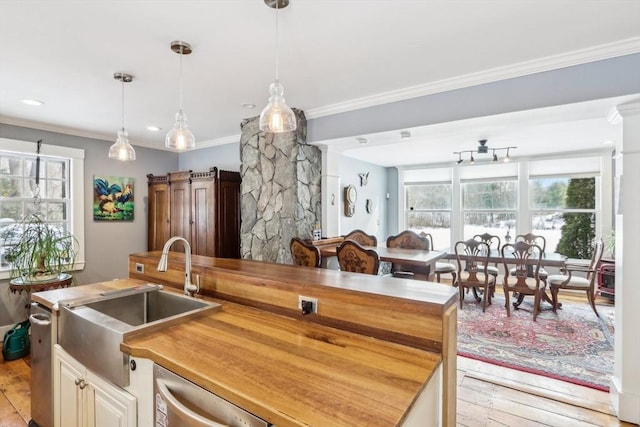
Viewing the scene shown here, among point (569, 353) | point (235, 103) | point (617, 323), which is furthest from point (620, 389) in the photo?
point (235, 103)

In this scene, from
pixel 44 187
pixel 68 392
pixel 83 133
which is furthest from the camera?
pixel 83 133

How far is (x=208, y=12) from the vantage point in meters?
1.76

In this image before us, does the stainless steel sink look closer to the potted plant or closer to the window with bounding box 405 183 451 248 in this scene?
the potted plant

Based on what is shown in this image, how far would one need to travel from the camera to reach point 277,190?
3.60 m

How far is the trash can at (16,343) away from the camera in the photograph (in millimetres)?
3113

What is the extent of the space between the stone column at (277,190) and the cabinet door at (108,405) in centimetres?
218

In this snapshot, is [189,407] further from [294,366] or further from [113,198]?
[113,198]

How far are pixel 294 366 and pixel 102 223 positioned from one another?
443 centimetres

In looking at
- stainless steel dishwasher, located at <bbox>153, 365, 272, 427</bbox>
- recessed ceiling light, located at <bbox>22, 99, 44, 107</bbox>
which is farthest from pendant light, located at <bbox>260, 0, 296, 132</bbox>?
recessed ceiling light, located at <bbox>22, 99, 44, 107</bbox>

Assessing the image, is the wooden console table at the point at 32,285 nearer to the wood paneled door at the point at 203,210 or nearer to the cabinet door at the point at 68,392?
the wood paneled door at the point at 203,210

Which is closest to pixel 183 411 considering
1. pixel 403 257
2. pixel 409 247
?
pixel 403 257

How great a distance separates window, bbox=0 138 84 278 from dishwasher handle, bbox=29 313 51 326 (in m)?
2.38

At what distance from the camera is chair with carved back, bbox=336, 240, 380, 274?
2.88 m

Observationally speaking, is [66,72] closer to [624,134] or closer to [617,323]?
[624,134]
